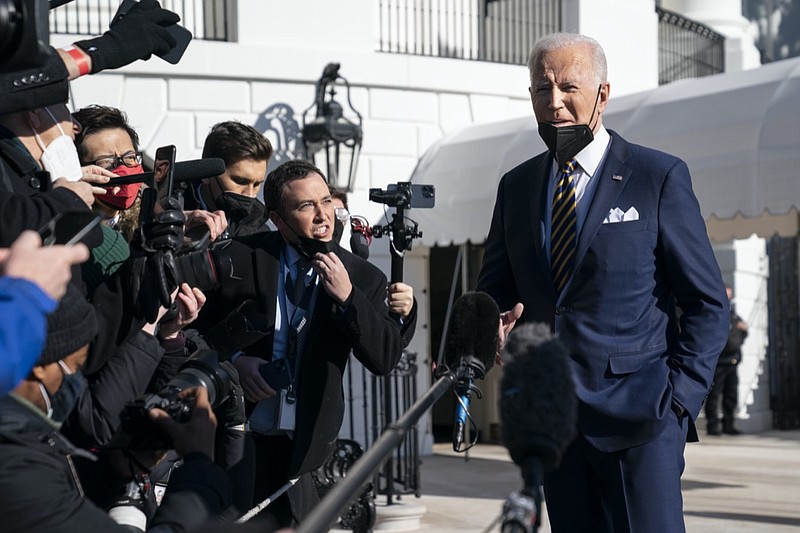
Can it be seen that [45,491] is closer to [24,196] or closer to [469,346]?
[24,196]

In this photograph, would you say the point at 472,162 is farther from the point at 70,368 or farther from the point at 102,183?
the point at 70,368

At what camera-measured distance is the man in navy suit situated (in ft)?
12.4

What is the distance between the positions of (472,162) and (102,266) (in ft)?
29.5

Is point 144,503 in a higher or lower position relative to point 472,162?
lower

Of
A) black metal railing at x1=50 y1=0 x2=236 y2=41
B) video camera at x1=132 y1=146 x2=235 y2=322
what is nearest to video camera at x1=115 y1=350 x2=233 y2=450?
video camera at x1=132 y1=146 x2=235 y2=322

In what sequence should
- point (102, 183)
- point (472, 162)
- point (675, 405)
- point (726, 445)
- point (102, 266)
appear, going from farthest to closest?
point (726, 445) → point (472, 162) → point (675, 405) → point (102, 183) → point (102, 266)

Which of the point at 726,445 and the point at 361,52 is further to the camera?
the point at 726,445

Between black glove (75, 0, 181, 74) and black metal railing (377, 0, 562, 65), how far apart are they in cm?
1002

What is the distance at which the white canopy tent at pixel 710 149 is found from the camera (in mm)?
9258

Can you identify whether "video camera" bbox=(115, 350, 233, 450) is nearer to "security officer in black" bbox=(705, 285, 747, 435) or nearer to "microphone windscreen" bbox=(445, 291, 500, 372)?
"microphone windscreen" bbox=(445, 291, 500, 372)

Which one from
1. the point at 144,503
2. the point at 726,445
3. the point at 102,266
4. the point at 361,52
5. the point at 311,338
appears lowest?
the point at 726,445

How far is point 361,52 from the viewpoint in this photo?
41.8 feet

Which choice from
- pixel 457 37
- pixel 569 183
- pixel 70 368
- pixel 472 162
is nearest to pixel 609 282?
pixel 569 183

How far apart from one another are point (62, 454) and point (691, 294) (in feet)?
6.77
